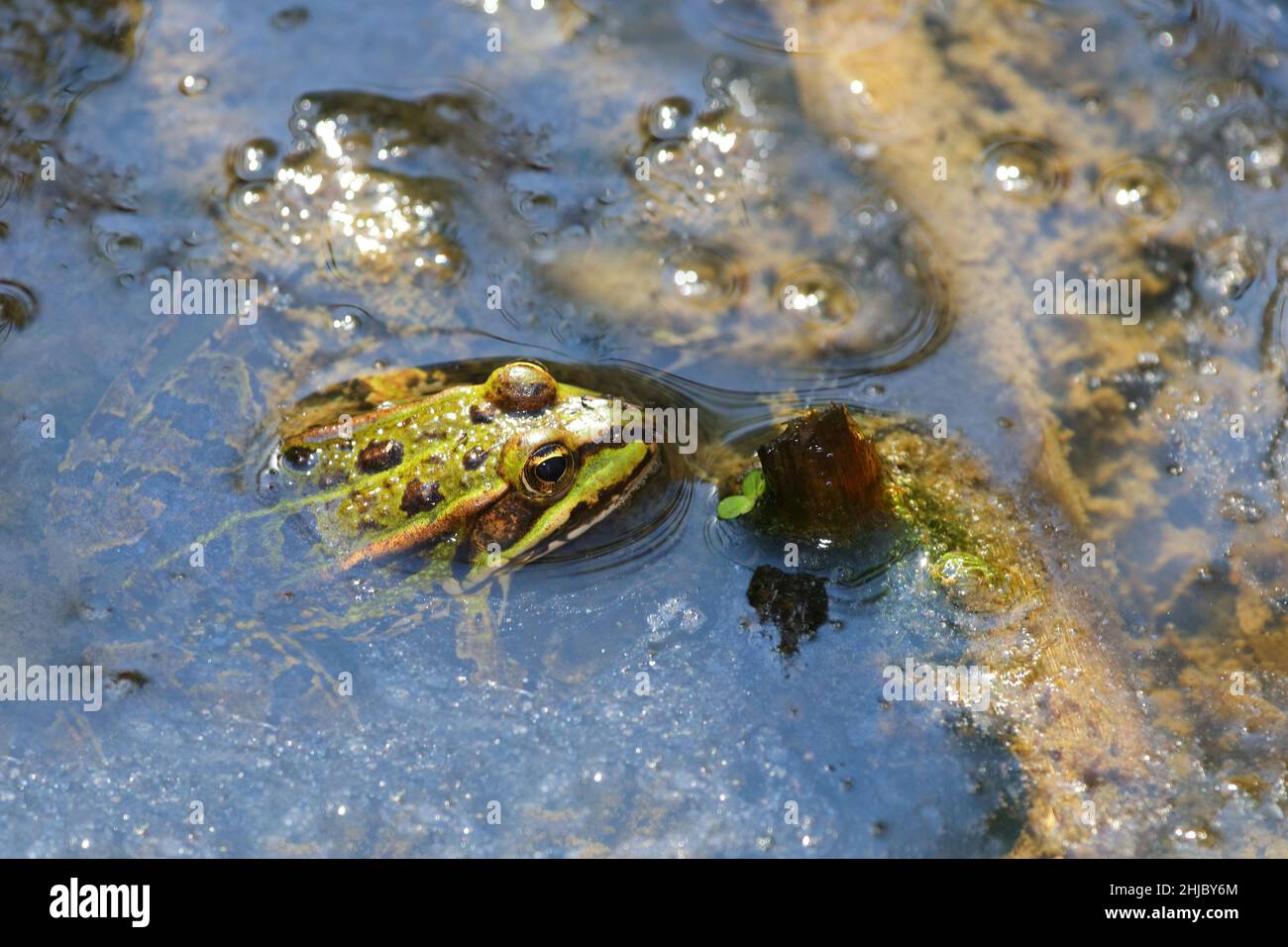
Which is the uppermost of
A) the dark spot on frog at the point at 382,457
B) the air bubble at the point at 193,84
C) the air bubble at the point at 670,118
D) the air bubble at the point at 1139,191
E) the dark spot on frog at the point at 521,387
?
the air bubble at the point at 193,84

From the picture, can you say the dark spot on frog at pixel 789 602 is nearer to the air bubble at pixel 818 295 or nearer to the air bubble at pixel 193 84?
the air bubble at pixel 818 295

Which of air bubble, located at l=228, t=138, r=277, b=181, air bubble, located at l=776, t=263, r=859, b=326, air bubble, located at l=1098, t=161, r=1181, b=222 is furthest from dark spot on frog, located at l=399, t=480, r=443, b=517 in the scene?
air bubble, located at l=1098, t=161, r=1181, b=222

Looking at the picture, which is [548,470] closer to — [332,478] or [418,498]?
[418,498]

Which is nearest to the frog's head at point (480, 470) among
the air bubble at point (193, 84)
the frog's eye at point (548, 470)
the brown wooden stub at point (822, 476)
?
the frog's eye at point (548, 470)

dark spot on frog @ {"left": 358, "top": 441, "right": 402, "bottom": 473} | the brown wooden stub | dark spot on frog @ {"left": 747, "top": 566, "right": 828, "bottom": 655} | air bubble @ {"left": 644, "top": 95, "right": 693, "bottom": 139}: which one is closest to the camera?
the brown wooden stub

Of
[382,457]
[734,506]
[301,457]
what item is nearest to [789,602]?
[734,506]

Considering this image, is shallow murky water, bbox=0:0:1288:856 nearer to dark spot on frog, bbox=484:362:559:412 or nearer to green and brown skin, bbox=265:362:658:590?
green and brown skin, bbox=265:362:658:590

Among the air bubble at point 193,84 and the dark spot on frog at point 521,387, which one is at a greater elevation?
the air bubble at point 193,84
